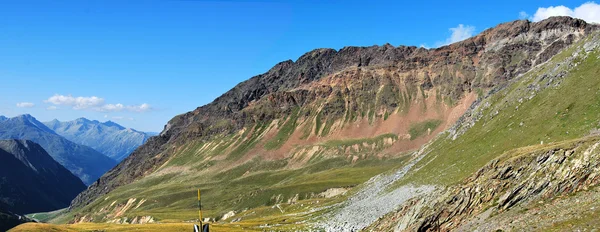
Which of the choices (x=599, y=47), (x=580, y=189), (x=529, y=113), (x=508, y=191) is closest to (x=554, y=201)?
(x=580, y=189)

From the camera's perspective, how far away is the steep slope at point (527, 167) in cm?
3856

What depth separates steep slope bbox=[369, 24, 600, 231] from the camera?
38.6 meters

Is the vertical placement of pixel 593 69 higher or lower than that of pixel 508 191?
higher

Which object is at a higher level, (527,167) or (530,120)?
(530,120)

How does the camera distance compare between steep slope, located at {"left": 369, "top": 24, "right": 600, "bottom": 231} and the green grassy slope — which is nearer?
steep slope, located at {"left": 369, "top": 24, "right": 600, "bottom": 231}

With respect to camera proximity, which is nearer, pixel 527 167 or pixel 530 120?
pixel 527 167

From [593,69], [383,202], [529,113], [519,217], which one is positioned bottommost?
[383,202]

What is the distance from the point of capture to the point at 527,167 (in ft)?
160

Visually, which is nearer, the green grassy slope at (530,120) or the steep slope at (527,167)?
the steep slope at (527,167)

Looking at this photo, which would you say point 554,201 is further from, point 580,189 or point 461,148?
point 461,148

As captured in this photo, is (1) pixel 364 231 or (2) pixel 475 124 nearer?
(1) pixel 364 231

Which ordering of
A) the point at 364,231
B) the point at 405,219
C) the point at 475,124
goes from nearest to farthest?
the point at 405,219
the point at 364,231
the point at 475,124

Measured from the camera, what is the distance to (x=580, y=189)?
3869cm

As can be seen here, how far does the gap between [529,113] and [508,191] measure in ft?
212
